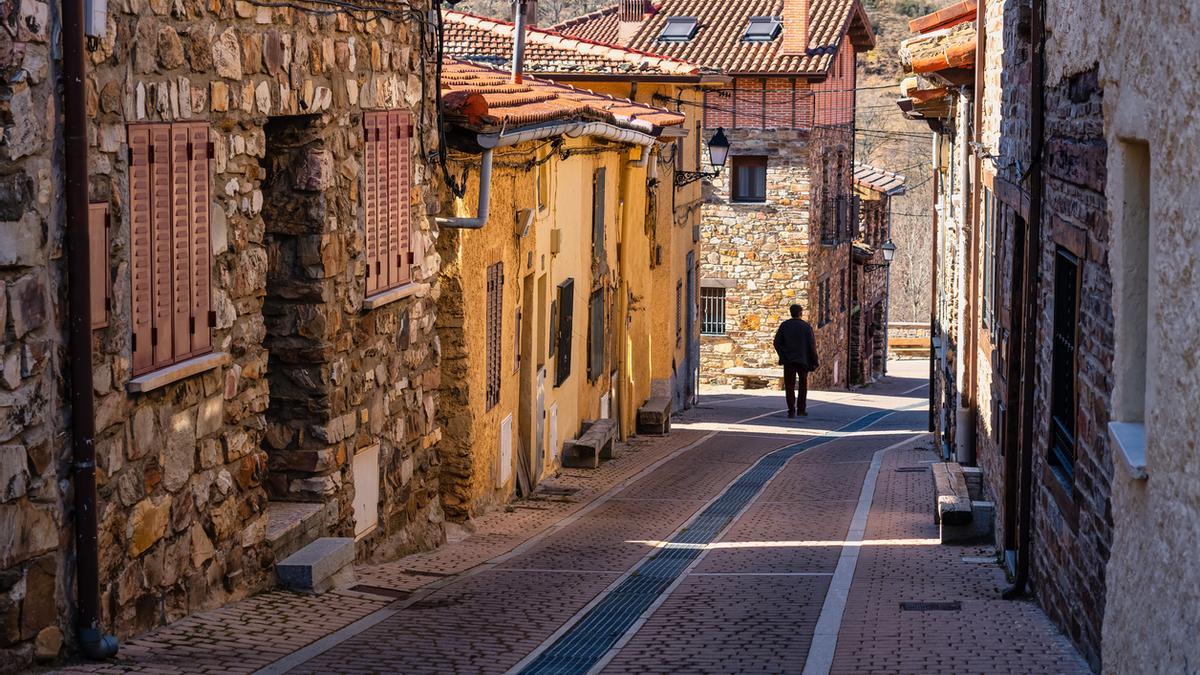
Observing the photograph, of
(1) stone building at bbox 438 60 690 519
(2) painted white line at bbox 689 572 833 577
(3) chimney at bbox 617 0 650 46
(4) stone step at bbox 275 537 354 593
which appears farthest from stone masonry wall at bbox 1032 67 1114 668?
(3) chimney at bbox 617 0 650 46

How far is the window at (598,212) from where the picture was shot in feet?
60.6

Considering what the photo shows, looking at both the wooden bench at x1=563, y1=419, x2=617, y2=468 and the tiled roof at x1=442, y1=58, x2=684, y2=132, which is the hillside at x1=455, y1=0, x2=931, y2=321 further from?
the tiled roof at x1=442, y1=58, x2=684, y2=132

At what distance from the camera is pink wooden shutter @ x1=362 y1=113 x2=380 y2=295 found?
9.55 m

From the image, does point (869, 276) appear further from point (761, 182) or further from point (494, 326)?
point (494, 326)

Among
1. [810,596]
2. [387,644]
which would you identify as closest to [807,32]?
[810,596]

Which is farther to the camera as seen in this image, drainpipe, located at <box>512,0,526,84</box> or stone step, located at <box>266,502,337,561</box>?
drainpipe, located at <box>512,0,526,84</box>

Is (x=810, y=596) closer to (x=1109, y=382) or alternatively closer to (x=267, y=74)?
(x=1109, y=382)

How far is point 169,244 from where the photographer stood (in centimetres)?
691

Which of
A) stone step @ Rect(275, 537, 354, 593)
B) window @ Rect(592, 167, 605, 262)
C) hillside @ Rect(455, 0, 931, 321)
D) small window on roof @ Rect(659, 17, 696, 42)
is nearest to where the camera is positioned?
stone step @ Rect(275, 537, 354, 593)

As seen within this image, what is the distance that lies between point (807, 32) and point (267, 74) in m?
26.9

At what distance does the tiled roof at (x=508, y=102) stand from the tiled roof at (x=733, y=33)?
14.7 m

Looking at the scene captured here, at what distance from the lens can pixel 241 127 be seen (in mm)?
7742

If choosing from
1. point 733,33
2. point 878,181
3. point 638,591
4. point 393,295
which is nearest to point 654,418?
point 638,591

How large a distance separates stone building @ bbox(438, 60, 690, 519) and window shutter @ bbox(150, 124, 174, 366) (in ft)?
14.7
